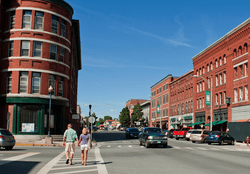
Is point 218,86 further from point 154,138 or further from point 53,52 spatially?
point 154,138

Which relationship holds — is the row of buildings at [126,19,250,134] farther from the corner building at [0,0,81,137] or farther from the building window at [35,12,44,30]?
the building window at [35,12,44,30]

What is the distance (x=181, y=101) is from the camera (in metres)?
74.2

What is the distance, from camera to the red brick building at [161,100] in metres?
87.3

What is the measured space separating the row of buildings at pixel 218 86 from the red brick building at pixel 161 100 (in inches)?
306

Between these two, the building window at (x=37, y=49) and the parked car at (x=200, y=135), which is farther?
the parked car at (x=200, y=135)

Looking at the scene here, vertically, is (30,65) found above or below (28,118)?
above

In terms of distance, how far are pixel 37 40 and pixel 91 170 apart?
25247 mm

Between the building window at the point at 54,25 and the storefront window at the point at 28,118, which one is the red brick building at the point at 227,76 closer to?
the building window at the point at 54,25

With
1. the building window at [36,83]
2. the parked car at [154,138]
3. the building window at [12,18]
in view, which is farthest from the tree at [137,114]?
the parked car at [154,138]

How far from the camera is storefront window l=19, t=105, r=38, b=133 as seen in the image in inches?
1304

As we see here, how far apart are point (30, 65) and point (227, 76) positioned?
30704 mm

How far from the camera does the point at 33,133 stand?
1303 inches

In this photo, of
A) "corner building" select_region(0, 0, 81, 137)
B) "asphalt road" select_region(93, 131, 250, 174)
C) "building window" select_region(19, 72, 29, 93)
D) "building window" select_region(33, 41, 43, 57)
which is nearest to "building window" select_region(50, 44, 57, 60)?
"corner building" select_region(0, 0, 81, 137)

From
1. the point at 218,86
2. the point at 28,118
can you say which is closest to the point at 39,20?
the point at 28,118
